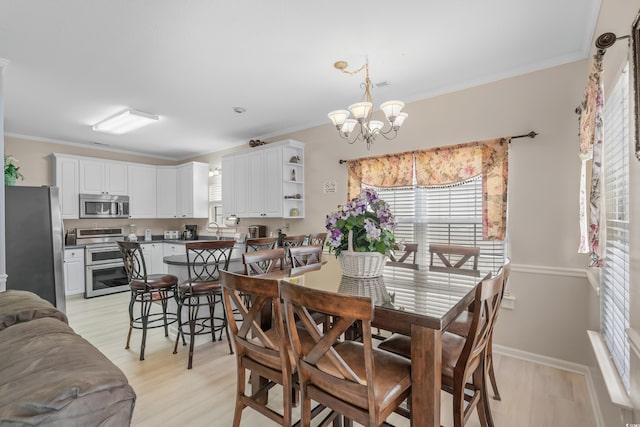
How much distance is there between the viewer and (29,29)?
7.38 ft

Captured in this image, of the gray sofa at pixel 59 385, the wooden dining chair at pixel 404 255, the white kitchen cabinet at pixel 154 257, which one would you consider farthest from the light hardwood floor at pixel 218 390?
the white kitchen cabinet at pixel 154 257

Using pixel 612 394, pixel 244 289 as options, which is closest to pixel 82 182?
pixel 244 289

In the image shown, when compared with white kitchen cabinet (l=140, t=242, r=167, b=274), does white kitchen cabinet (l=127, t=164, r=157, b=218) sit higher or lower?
higher

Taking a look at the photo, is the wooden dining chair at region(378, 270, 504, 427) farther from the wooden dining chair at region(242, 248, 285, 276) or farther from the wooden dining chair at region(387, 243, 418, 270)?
the wooden dining chair at region(242, 248, 285, 276)

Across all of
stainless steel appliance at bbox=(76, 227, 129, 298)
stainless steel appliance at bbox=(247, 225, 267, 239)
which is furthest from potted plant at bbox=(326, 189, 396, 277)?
stainless steel appliance at bbox=(76, 227, 129, 298)

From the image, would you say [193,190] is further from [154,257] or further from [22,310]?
[22,310]

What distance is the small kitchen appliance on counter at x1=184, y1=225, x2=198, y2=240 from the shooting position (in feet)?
20.7

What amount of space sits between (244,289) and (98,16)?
2.15 meters

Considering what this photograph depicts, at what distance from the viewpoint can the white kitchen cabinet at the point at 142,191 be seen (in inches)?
236

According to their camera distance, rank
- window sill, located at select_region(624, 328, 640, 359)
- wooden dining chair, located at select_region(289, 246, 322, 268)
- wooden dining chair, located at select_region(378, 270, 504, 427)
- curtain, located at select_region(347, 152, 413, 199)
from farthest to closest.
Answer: curtain, located at select_region(347, 152, 413, 199) → wooden dining chair, located at select_region(289, 246, 322, 268) → wooden dining chair, located at select_region(378, 270, 504, 427) → window sill, located at select_region(624, 328, 640, 359)

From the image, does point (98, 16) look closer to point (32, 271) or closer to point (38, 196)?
point (38, 196)

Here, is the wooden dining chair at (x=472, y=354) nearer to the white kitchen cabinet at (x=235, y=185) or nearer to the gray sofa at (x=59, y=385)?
the gray sofa at (x=59, y=385)

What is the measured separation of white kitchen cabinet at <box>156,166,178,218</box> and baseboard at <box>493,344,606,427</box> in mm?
5970

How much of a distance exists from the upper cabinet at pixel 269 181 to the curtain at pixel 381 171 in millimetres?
941
